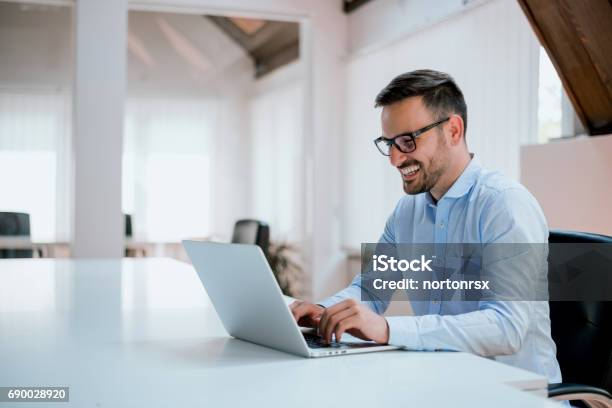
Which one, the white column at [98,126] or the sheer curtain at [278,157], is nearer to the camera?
the white column at [98,126]

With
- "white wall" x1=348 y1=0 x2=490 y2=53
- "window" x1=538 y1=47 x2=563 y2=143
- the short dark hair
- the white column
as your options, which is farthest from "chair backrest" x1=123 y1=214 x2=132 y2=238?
the short dark hair

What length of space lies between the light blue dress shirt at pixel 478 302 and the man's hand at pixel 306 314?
0.21 metres

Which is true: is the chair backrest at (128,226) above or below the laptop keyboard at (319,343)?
below

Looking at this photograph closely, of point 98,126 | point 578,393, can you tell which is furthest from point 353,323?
point 98,126

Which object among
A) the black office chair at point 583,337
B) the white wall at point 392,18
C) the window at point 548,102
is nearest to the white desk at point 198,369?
the black office chair at point 583,337

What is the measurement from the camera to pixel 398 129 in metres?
1.92

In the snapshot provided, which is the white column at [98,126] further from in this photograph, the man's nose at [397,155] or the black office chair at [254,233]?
the man's nose at [397,155]

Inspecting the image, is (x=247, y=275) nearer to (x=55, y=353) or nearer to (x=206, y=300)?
(x=55, y=353)

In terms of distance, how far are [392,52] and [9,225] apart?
276 cm

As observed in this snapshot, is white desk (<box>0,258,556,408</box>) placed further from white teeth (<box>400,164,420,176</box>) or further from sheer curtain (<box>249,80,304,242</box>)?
sheer curtain (<box>249,80,304,242</box>)

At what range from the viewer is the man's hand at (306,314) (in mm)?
1605

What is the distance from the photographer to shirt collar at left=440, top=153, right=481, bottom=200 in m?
1.90

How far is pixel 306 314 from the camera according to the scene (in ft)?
5.28

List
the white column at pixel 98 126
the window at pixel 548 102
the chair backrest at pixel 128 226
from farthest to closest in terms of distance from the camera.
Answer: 1. the chair backrest at pixel 128 226
2. the white column at pixel 98 126
3. the window at pixel 548 102
